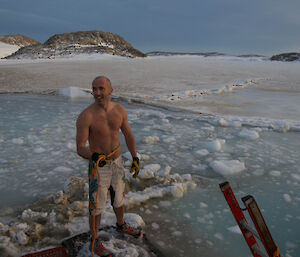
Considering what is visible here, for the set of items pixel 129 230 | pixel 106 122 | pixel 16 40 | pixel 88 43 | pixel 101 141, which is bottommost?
pixel 129 230

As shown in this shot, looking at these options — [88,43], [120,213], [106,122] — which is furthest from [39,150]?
[88,43]

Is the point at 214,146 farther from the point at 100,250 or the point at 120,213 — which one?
the point at 100,250

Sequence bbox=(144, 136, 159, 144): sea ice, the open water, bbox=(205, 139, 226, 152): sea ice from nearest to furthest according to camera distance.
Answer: the open water
bbox=(205, 139, 226, 152): sea ice
bbox=(144, 136, 159, 144): sea ice

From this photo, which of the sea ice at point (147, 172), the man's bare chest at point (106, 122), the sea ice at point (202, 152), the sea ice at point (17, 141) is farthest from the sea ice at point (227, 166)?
the sea ice at point (17, 141)

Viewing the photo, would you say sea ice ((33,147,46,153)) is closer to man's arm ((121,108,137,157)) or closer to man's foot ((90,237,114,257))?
man's arm ((121,108,137,157))

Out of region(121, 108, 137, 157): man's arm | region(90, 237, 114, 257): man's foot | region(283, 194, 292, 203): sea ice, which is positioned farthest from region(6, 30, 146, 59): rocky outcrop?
region(90, 237, 114, 257): man's foot

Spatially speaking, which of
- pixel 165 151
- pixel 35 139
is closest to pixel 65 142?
pixel 35 139

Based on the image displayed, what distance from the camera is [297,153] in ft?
12.2

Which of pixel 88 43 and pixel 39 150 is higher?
pixel 88 43

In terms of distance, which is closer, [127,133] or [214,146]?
[127,133]

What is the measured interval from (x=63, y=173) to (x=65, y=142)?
109cm

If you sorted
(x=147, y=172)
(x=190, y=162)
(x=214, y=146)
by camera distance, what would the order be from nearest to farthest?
1. (x=147, y=172)
2. (x=190, y=162)
3. (x=214, y=146)

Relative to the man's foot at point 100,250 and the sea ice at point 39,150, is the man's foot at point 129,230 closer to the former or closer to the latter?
the man's foot at point 100,250

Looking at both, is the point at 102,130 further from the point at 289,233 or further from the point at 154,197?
the point at 289,233
